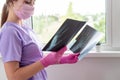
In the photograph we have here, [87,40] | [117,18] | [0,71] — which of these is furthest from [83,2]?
[0,71]

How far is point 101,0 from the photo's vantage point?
5.21 ft

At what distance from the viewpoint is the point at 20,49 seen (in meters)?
1.04

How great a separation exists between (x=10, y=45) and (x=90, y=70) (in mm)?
749

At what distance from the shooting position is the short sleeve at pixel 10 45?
3.30ft

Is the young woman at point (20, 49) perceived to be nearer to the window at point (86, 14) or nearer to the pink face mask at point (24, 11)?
the pink face mask at point (24, 11)

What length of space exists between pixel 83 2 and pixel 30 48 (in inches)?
27.4

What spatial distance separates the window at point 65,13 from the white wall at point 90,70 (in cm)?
19

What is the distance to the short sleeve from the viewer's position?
1.00 metres

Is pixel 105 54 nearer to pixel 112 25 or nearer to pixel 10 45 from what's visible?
pixel 112 25

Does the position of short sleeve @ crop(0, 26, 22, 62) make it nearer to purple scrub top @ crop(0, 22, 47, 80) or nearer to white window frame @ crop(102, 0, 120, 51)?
purple scrub top @ crop(0, 22, 47, 80)

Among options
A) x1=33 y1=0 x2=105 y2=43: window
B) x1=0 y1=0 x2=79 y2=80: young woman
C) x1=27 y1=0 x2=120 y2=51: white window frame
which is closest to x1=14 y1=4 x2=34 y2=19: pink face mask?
x1=0 y1=0 x2=79 y2=80: young woman

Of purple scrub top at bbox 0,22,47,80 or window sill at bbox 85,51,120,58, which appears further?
window sill at bbox 85,51,120,58

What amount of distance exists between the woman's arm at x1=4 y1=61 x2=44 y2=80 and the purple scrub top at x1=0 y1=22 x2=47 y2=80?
0.03 m

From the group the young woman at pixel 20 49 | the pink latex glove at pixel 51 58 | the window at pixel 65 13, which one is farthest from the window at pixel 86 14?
the pink latex glove at pixel 51 58
